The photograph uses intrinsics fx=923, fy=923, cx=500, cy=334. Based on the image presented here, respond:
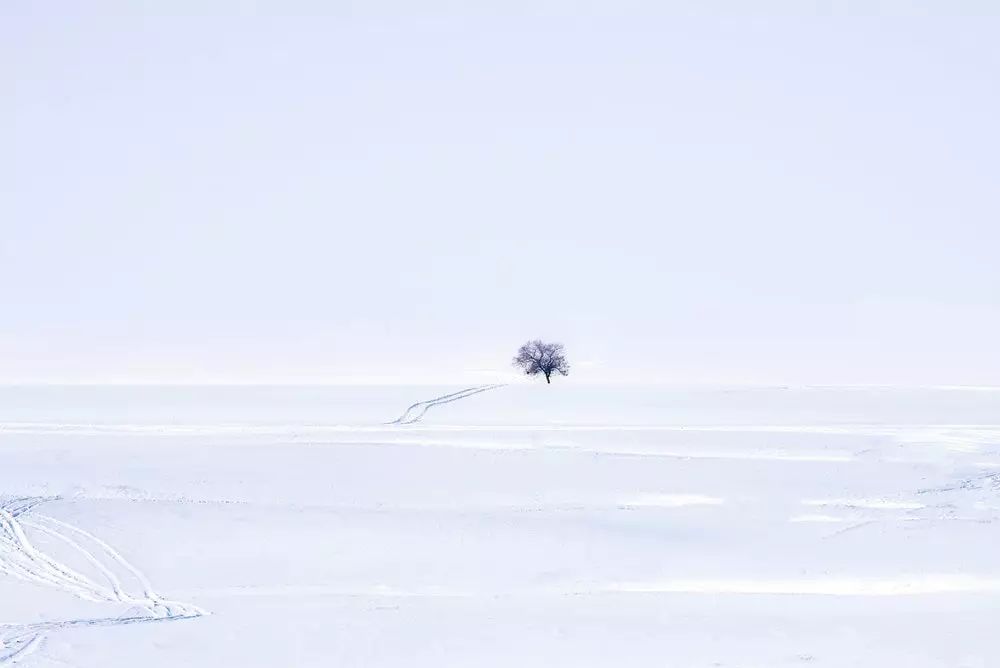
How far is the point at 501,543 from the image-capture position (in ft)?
76.8

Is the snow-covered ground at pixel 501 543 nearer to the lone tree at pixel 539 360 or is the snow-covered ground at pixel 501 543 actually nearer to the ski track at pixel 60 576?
the ski track at pixel 60 576

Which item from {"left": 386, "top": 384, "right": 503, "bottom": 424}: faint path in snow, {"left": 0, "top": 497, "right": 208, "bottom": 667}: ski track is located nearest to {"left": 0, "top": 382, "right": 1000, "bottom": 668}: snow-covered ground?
{"left": 0, "top": 497, "right": 208, "bottom": 667}: ski track

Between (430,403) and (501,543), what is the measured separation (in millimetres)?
29227

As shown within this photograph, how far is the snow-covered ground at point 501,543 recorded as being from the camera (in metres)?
15.4

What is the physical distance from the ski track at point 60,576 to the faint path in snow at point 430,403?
67.2 feet

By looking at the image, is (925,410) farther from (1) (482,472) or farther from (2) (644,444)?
(1) (482,472)

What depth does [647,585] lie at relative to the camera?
20172mm

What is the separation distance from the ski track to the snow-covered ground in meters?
0.09

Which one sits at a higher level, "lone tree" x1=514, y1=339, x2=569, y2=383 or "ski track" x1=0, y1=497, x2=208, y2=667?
"lone tree" x1=514, y1=339, x2=569, y2=383

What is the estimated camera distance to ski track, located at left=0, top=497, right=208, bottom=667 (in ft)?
51.0

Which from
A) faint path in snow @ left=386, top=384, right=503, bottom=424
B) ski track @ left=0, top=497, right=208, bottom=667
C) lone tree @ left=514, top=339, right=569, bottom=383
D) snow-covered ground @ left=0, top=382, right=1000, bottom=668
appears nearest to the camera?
snow-covered ground @ left=0, top=382, right=1000, bottom=668

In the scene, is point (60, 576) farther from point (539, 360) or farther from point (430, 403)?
point (539, 360)

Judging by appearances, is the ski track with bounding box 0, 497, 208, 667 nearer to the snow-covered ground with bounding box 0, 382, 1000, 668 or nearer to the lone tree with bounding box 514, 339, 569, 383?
the snow-covered ground with bounding box 0, 382, 1000, 668

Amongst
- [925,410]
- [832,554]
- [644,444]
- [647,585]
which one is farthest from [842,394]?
[647,585]
